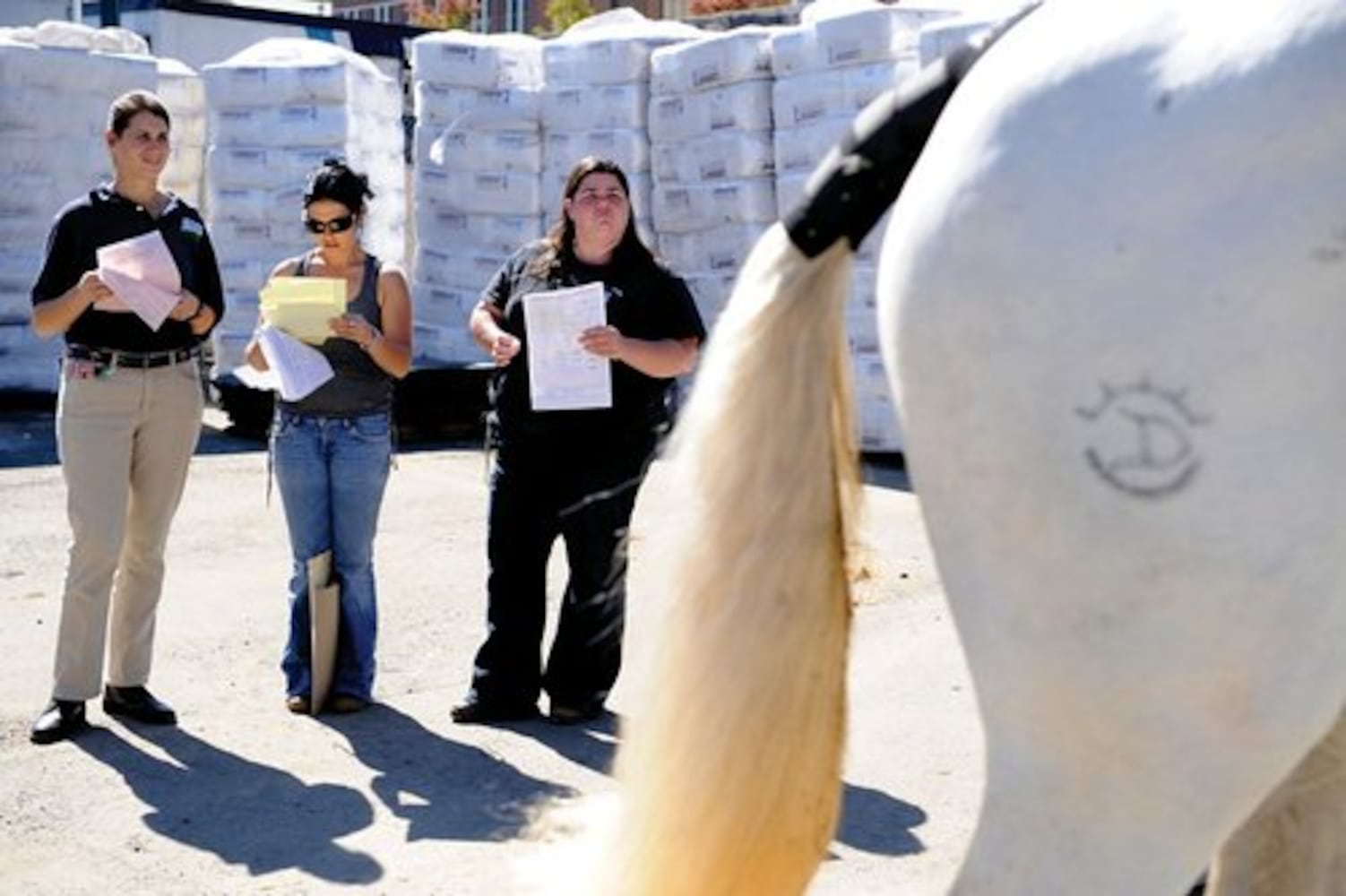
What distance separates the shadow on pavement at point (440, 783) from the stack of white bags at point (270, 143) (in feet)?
17.9

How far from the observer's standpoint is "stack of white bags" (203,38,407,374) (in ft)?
33.3

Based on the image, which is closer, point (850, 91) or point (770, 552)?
point (770, 552)

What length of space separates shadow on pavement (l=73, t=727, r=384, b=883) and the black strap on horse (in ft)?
7.60

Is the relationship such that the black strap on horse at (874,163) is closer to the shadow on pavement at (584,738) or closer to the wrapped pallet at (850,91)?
the shadow on pavement at (584,738)

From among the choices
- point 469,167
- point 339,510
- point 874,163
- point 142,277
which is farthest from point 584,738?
point 469,167

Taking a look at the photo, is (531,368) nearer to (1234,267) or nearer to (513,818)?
(513,818)

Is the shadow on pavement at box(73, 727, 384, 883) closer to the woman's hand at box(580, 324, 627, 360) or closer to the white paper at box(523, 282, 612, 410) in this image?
the white paper at box(523, 282, 612, 410)

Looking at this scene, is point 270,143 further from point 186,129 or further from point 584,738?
point 584,738

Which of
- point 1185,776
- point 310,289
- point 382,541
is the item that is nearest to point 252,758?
point 310,289

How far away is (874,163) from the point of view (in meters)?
2.04

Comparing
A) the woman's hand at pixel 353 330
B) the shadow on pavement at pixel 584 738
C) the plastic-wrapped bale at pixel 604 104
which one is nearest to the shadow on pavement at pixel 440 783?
the shadow on pavement at pixel 584 738

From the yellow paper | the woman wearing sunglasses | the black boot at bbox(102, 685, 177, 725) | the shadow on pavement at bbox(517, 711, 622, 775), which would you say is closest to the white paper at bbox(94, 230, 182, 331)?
the yellow paper

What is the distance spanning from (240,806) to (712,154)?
5.80 meters

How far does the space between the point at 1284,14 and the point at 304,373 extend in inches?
142
